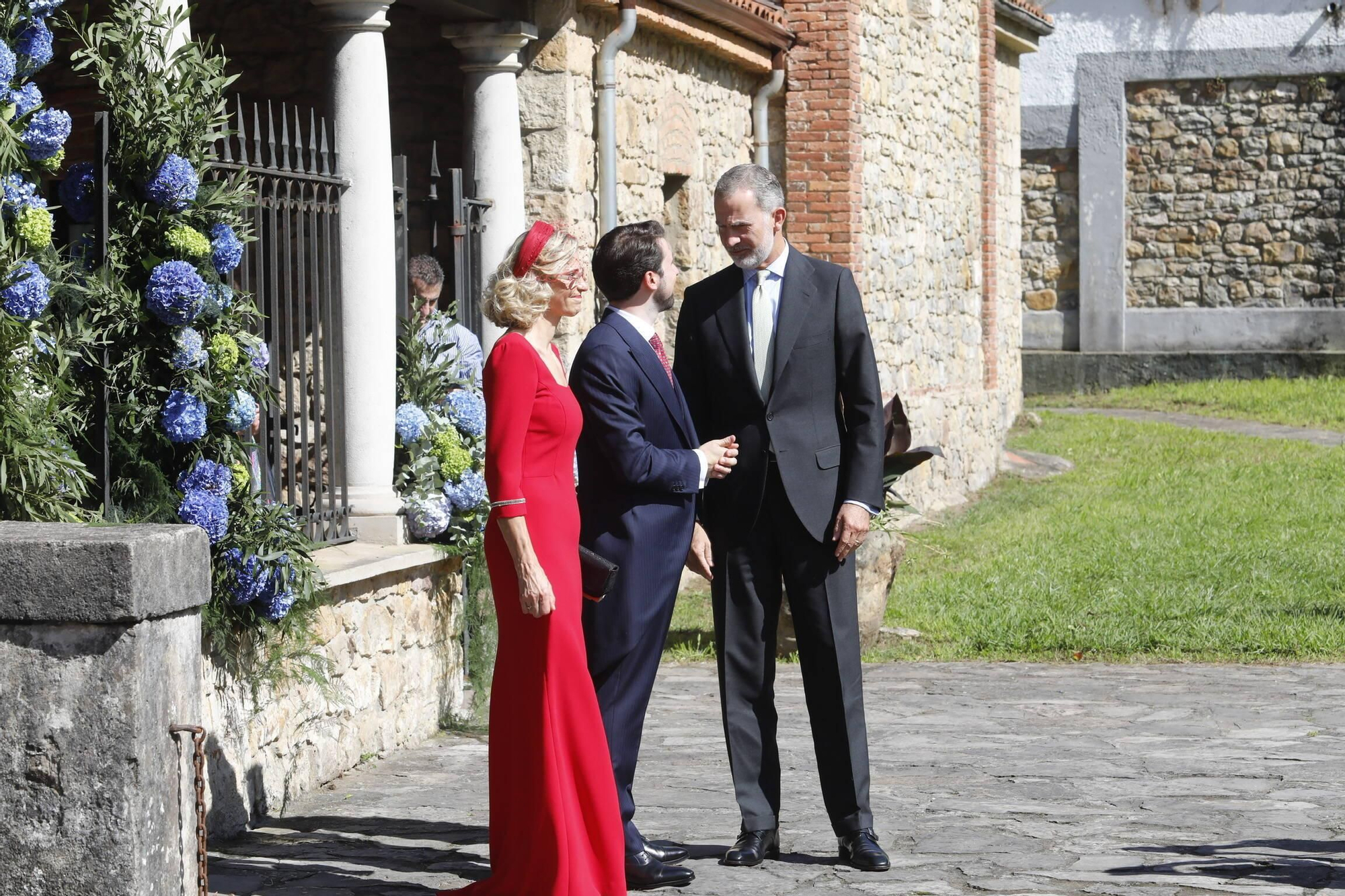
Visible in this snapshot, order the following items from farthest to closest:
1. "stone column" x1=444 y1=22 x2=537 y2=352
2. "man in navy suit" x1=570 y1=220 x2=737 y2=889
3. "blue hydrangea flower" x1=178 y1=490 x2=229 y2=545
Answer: "stone column" x1=444 y1=22 x2=537 y2=352, "blue hydrangea flower" x1=178 y1=490 x2=229 y2=545, "man in navy suit" x1=570 y1=220 x2=737 y2=889

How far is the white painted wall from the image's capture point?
2261 centimetres

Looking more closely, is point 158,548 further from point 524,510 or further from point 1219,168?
point 1219,168

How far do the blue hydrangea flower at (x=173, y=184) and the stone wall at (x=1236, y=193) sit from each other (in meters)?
20.0

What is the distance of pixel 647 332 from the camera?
196 inches

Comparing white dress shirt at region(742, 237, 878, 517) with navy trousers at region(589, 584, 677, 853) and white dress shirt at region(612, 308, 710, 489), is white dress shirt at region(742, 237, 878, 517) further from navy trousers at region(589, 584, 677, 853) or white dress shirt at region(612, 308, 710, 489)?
navy trousers at region(589, 584, 677, 853)

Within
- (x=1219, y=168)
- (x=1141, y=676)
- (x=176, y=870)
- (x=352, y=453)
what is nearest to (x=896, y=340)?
(x=1141, y=676)

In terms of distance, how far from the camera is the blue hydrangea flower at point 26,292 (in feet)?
15.5

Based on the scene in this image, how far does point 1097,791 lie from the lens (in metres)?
5.88

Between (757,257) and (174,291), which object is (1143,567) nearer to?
(757,257)

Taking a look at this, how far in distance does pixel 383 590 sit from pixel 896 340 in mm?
7539

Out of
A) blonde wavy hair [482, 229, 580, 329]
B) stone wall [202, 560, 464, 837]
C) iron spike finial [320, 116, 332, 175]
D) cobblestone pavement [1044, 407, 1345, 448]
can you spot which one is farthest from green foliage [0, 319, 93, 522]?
cobblestone pavement [1044, 407, 1345, 448]

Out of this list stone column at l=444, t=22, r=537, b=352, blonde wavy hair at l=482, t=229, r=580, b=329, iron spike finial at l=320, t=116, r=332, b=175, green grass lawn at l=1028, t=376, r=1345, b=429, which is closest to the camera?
blonde wavy hair at l=482, t=229, r=580, b=329

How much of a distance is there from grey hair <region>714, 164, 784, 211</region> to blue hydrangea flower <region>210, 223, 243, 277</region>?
5.03 feet

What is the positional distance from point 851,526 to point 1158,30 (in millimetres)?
20037
